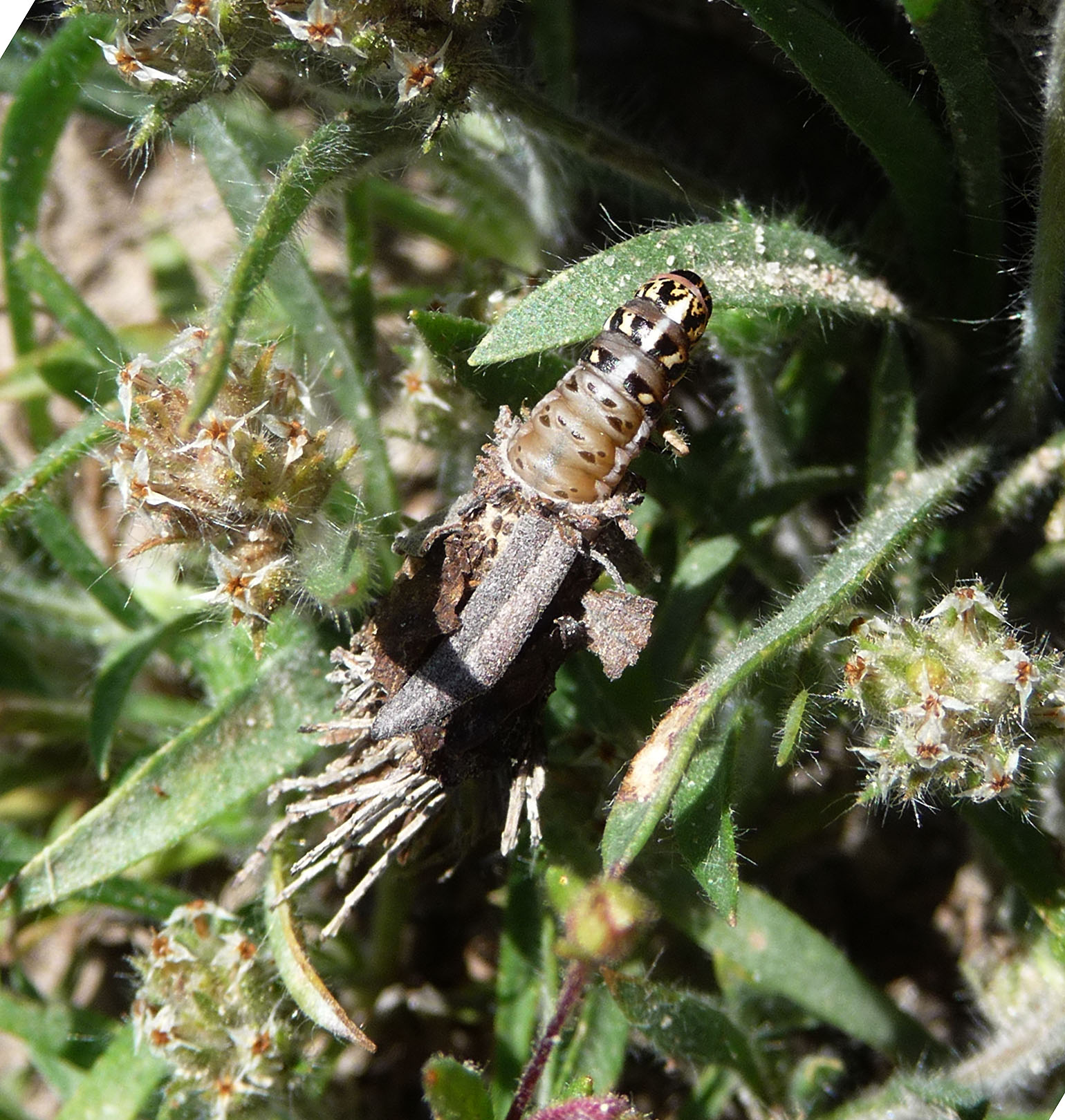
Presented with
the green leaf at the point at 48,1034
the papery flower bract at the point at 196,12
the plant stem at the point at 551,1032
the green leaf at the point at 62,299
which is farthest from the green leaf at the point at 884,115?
the green leaf at the point at 48,1034

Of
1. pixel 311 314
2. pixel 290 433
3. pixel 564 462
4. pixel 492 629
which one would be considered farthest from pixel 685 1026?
pixel 311 314

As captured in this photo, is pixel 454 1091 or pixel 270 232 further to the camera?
pixel 454 1091

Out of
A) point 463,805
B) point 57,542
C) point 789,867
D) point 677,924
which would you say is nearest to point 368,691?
point 463,805

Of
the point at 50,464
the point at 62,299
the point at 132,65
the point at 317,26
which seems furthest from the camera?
the point at 62,299

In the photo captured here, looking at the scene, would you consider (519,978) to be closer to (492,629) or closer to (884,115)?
(492,629)

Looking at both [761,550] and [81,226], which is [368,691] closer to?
[761,550]

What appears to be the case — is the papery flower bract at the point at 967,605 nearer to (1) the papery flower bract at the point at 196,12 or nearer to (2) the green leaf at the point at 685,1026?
(2) the green leaf at the point at 685,1026

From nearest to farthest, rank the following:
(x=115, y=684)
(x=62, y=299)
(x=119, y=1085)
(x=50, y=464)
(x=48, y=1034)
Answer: (x=50, y=464), (x=119, y=1085), (x=115, y=684), (x=48, y=1034), (x=62, y=299)
